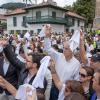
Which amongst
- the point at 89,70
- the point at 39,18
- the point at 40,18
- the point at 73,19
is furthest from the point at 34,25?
the point at 89,70

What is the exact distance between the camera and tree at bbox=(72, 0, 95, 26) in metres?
57.9

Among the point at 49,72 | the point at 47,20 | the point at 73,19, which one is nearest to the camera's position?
the point at 49,72

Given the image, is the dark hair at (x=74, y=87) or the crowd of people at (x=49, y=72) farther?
the crowd of people at (x=49, y=72)

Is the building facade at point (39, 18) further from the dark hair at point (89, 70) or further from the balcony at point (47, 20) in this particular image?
the dark hair at point (89, 70)

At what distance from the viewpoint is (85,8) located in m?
57.9

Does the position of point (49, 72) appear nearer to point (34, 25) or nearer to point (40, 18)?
point (40, 18)

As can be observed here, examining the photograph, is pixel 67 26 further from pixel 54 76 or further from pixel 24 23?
pixel 54 76

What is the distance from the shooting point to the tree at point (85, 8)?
5794 centimetres

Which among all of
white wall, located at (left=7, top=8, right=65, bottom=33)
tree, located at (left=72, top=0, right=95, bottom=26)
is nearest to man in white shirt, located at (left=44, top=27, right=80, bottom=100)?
white wall, located at (left=7, top=8, right=65, bottom=33)

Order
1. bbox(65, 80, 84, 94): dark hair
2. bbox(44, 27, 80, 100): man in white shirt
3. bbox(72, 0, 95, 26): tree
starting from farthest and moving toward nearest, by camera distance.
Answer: bbox(72, 0, 95, 26): tree → bbox(44, 27, 80, 100): man in white shirt → bbox(65, 80, 84, 94): dark hair

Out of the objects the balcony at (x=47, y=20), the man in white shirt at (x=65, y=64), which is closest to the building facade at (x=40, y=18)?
the balcony at (x=47, y=20)

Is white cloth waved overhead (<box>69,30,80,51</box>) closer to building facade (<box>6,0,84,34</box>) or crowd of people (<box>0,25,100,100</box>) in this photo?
crowd of people (<box>0,25,100,100</box>)

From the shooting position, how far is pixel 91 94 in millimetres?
4379

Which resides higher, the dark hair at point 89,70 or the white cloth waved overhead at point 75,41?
the white cloth waved overhead at point 75,41
